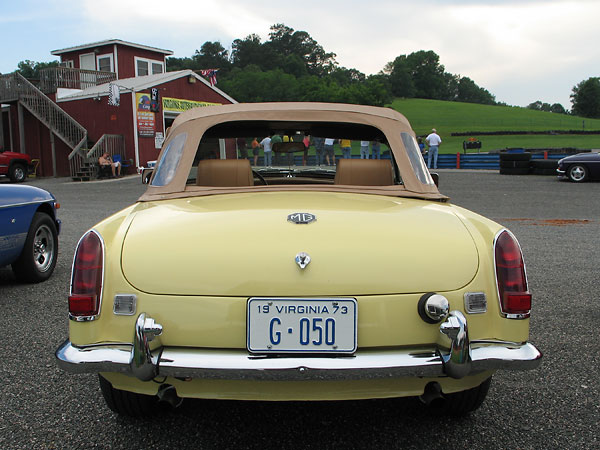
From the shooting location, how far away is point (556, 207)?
1211 cm

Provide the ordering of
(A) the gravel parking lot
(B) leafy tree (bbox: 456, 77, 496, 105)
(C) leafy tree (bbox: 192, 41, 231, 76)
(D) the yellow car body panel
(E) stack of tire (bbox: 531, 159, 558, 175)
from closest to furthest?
(D) the yellow car body panel → (A) the gravel parking lot → (E) stack of tire (bbox: 531, 159, 558, 175) → (C) leafy tree (bbox: 192, 41, 231, 76) → (B) leafy tree (bbox: 456, 77, 496, 105)

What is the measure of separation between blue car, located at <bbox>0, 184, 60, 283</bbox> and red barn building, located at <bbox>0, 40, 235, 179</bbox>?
19.7 m

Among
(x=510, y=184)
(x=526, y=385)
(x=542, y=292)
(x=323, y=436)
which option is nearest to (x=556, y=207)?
(x=510, y=184)

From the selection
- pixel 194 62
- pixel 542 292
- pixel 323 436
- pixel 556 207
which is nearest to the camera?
pixel 323 436

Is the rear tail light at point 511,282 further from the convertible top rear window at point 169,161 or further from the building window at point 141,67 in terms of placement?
the building window at point 141,67

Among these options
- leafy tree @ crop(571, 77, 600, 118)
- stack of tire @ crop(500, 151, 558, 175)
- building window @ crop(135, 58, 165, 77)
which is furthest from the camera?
leafy tree @ crop(571, 77, 600, 118)

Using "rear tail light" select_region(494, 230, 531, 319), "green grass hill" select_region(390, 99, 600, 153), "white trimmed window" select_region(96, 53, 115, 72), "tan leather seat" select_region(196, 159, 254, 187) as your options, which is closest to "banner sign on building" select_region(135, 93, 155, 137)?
"white trimmed window" select_region(96, 53, 115, 72)

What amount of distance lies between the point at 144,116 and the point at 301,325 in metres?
26.8

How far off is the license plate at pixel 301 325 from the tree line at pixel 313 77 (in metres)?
67.9

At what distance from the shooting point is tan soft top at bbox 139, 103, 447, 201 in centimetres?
307

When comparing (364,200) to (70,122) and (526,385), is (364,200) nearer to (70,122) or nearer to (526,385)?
(526,385)

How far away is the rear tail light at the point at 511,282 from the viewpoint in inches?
89.0

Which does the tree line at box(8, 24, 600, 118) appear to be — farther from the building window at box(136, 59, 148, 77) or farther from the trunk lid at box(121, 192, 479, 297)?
the trunk lid at box(121, 192, 479, 297)

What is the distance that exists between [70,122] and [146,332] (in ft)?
91.5
